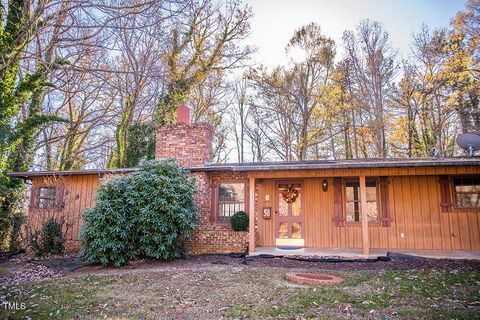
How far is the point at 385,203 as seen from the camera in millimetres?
9094

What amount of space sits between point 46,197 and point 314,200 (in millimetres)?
9128

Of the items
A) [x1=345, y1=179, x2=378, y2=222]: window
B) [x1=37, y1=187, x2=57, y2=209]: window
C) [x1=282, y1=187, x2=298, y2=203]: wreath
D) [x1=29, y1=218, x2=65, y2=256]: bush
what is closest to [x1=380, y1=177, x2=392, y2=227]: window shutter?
[x1=345, y1=179, x2=378, y2=222]: window

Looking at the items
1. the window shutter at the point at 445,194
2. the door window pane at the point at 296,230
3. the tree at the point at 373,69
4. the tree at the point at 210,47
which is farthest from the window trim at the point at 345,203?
the tree at the point at 210,47

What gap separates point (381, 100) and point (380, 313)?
14596 mm

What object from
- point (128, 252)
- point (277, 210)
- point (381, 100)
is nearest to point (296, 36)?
point (381, 100)

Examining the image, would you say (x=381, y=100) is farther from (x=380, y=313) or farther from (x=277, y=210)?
(x=380, y=313)

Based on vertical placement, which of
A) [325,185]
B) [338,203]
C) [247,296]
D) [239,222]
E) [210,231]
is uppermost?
[325,185]

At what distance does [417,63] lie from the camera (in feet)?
52.9

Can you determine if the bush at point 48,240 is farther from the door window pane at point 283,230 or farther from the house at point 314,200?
the door window pane at point 283,230

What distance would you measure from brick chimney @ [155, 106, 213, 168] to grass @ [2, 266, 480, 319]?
4712mm

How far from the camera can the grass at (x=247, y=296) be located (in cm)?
405

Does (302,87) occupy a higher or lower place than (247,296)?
higher

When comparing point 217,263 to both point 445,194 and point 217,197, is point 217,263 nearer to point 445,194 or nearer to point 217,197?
point 217,197

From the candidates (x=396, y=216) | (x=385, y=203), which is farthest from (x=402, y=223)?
(x=385, y=203)
